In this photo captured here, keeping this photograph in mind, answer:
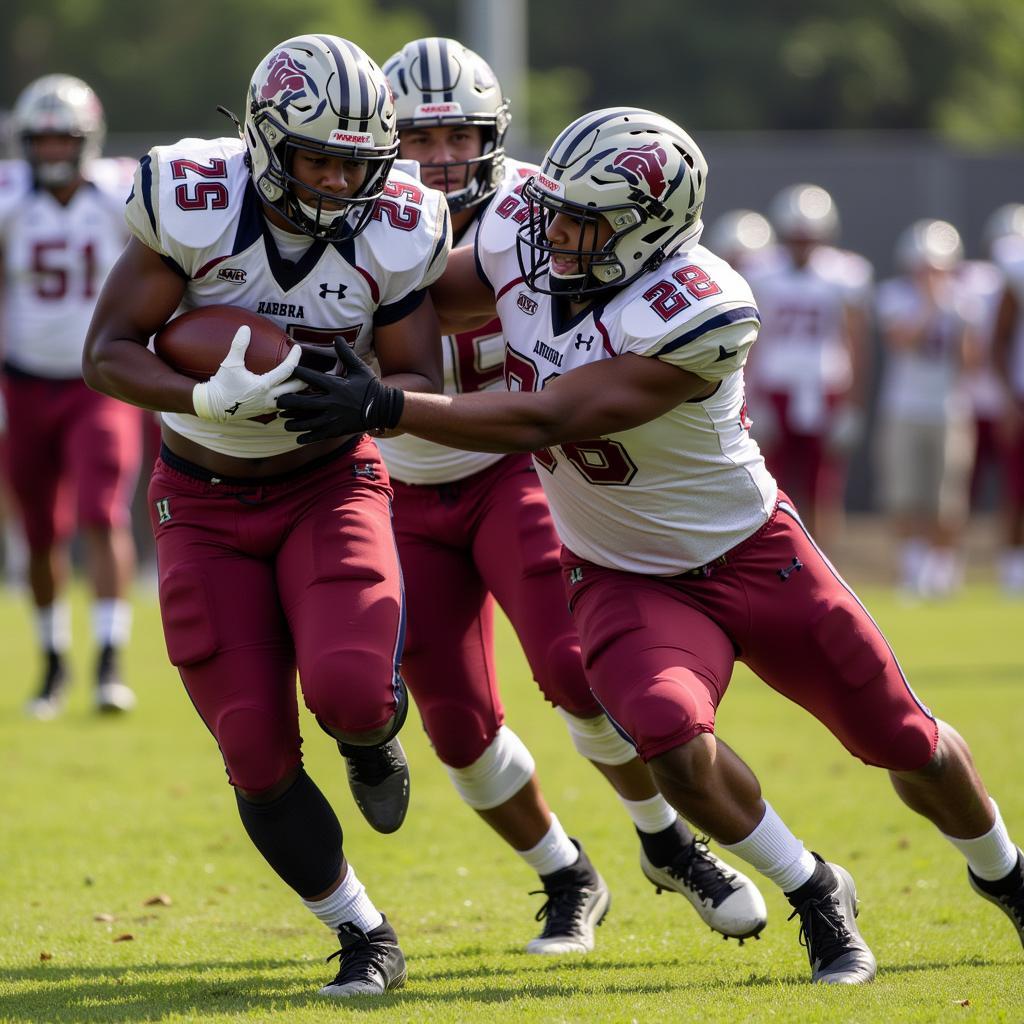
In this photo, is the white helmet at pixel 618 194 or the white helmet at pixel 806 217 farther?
the white helmet at pixel 806 217

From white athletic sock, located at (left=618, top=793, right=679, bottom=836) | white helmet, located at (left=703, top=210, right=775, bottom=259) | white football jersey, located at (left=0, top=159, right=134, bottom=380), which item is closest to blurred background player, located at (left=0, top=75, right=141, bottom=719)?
white football jersey, located at (left=0, top=159, right=134, bottom=380)

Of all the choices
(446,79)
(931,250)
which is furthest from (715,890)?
(931,250)

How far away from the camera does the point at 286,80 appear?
3.73 meters

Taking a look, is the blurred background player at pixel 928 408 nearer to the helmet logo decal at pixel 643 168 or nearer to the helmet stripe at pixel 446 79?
the helmet stripe at pixel 446 79

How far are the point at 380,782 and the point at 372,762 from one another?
0.17 ft

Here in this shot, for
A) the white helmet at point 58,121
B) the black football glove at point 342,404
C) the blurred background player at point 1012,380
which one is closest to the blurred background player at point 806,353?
the blurred background player at point 1012,380

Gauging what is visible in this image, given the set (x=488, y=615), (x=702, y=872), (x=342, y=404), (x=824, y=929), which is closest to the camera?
(x=342, y=404)

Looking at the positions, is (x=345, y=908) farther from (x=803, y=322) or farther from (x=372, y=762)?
(x=803, y=322)

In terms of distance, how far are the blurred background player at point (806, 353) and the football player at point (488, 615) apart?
6.46 meters

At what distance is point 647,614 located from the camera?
3.78 metres

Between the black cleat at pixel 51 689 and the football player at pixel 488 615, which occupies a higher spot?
the football player at pixel 488 615

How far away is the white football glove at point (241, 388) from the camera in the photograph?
3.54 m

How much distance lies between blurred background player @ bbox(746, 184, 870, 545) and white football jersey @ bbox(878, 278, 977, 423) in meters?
0.35

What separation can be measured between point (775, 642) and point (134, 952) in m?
1.64
